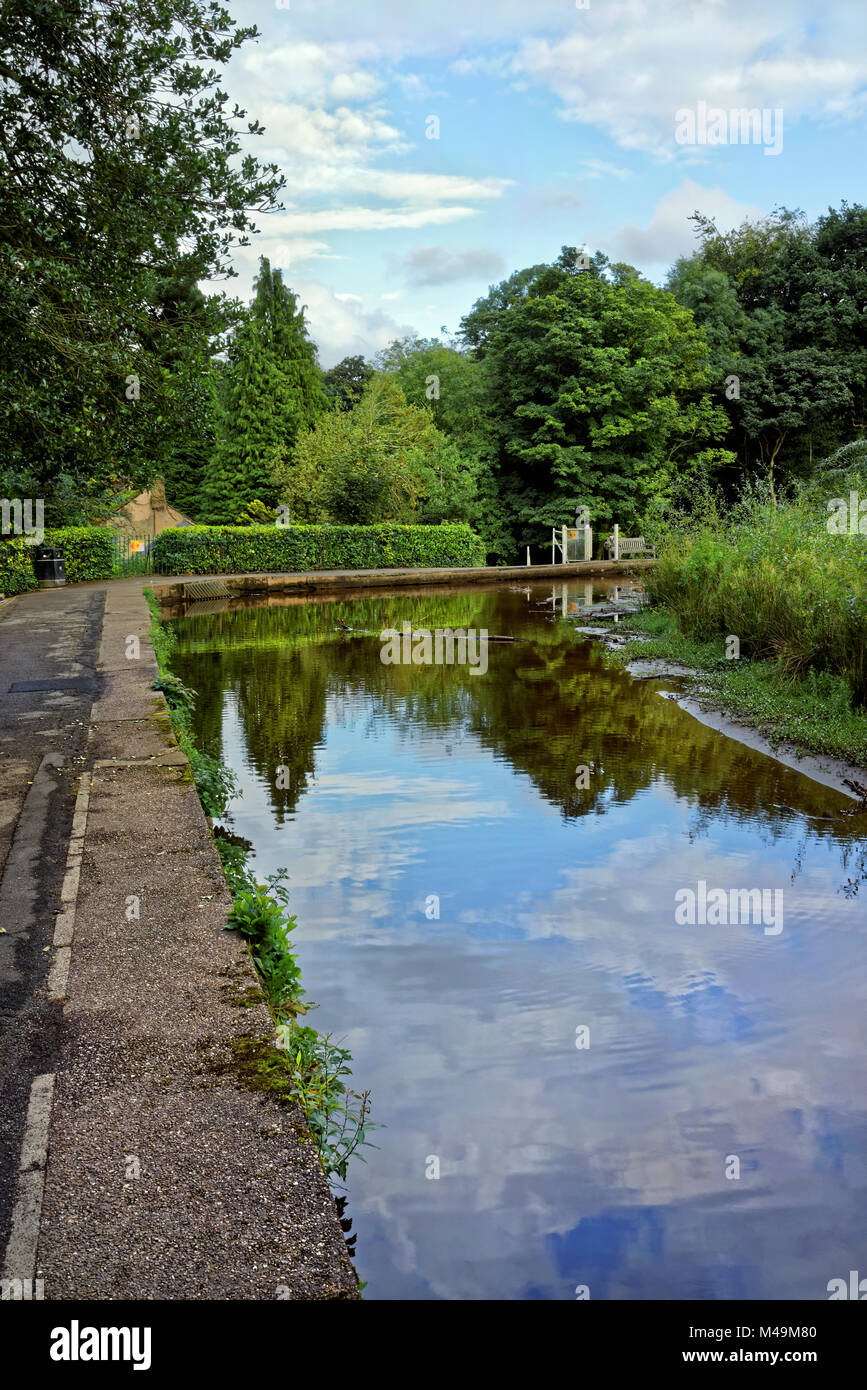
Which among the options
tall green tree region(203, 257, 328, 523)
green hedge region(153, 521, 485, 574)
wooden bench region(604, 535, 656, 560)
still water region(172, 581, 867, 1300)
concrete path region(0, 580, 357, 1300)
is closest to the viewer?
concrete path region(0, 580, 357, 1300)

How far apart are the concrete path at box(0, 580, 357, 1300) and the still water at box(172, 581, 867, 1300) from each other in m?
0.67

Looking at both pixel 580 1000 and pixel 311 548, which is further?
pixel 311 548

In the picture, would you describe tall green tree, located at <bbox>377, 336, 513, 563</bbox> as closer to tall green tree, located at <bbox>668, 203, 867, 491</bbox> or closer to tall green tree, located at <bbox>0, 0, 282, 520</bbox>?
tall green tree, located at <bbox>668, 203, 867, 491</bbox>

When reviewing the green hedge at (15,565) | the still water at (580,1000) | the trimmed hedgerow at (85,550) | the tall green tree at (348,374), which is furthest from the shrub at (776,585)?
the tall green tree at (348,374)

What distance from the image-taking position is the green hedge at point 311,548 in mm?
29859

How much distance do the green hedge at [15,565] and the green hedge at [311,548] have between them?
711cm

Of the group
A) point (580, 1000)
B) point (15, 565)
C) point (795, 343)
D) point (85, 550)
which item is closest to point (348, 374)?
point (795, 343)

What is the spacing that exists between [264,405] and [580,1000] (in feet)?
147

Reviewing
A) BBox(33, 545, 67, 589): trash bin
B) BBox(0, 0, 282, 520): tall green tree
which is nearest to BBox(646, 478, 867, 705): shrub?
BBox(0, 0, 282, 520): tall green tree

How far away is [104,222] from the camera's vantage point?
8555mm

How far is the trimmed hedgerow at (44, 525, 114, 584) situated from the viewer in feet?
81.5

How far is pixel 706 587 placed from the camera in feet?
47.8

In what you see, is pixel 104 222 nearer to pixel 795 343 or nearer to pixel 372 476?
pixel 372 476
